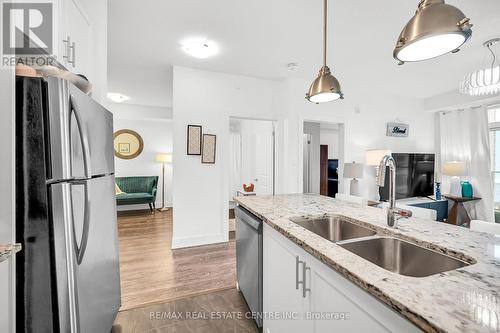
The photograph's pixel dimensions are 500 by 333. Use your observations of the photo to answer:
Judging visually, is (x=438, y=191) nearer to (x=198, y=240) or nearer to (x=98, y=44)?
(x=198, y=240)

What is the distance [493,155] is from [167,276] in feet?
19.4

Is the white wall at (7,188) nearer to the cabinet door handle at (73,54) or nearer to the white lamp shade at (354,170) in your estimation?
the cabinet door handle at (73,54)

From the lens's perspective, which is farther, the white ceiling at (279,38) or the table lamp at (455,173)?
the table lamp at (455,173)

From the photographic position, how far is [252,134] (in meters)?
4.88

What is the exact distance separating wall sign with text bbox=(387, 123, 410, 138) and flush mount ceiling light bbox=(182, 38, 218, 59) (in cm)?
398

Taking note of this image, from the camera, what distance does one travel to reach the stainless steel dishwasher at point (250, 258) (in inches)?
63.2

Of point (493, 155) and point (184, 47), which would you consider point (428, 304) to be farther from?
point (493, 155)

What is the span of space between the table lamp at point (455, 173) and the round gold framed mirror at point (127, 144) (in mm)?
6870

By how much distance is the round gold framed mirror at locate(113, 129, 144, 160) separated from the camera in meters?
5.54

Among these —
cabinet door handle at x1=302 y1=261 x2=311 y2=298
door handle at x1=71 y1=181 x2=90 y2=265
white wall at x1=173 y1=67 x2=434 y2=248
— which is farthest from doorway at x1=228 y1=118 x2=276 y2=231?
door handle at x1=71 y1=181 x2=90 y2=265

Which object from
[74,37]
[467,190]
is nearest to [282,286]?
[74,37]

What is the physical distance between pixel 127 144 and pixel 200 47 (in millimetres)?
3920

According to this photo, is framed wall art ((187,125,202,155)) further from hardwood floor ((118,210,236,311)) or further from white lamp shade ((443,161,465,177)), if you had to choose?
white lamp shade ((443,161,465,177))

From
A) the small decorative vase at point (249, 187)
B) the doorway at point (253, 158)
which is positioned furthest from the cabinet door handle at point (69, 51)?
the small decorative vase at point (249, 187)
